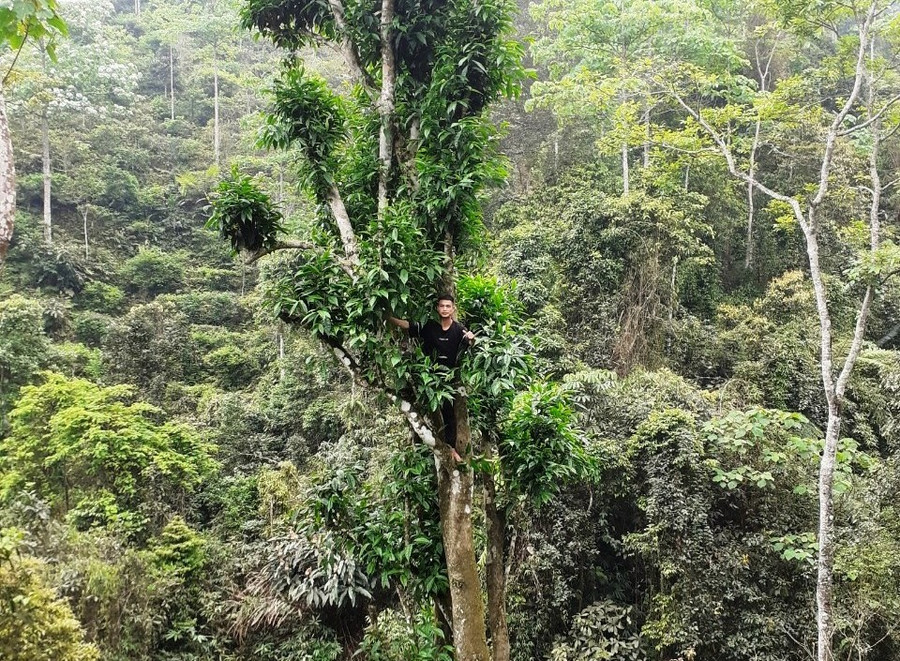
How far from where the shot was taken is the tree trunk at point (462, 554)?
338 cm

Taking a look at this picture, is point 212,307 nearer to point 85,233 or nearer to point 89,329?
point 89,329

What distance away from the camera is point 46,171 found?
15.7m

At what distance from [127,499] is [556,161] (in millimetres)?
11637

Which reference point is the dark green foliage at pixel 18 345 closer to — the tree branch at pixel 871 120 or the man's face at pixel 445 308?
the man's face at pixel 445 308

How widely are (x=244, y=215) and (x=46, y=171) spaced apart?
660 inches

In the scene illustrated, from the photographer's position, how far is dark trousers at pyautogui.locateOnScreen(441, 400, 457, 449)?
364cm

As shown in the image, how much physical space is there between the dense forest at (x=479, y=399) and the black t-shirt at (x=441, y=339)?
118 millimetres

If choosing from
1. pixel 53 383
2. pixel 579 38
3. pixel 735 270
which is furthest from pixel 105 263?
pixel 735 270

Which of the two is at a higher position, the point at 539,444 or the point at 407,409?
the point at 407,409

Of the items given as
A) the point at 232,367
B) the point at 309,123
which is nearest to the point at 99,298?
the point at 232,367

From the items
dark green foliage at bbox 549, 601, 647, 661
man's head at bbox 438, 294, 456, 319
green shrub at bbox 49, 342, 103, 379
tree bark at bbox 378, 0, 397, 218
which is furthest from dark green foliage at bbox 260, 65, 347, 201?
green shrub at bbox 49, 342, 103, 379

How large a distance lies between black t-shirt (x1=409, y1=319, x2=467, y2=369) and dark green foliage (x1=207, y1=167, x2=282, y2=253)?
46.7 inches

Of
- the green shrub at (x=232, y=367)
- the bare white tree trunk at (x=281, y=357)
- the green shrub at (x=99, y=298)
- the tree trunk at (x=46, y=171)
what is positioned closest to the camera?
the bare white tree trunk at (x=281, y=357)

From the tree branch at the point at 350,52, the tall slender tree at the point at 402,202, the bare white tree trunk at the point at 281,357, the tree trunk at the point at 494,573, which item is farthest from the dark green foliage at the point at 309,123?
the bare white tree trunk at the point at 281,357
